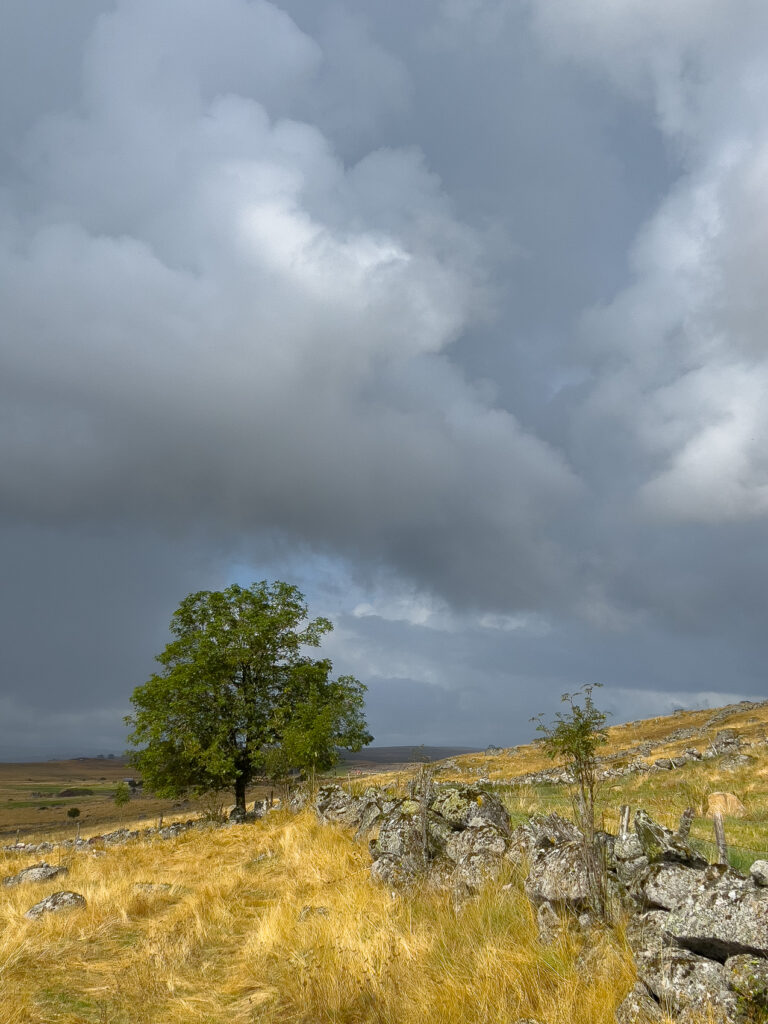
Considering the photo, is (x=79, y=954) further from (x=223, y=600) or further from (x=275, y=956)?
(x=223, y=600)

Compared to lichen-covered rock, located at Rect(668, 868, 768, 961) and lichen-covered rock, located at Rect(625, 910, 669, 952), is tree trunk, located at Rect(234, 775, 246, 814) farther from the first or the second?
lichen-covered rock, located at Rect(668, 868, 768, 961)

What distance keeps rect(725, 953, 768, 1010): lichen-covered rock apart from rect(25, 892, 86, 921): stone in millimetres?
15311

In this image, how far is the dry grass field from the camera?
8.52 metres

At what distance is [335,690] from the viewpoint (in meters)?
39.2

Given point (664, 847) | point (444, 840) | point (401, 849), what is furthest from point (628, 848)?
point (401, 849)

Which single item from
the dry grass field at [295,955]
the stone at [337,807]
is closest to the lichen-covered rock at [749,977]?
the dry grass field at [295,955]

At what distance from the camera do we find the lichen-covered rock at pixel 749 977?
6758 mm

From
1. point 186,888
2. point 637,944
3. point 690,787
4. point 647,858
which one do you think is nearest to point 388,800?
point 186,888

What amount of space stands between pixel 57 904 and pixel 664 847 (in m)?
14.8

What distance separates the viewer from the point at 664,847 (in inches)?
410

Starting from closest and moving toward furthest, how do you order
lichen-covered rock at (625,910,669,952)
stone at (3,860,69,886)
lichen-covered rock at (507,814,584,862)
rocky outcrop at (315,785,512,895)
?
lichen-covered rock at (625,910,669,952) → lichen-covered rock at (507,814,584,862) → rocky outcrop at (315,785,512,895) → stone at (3,860,69,886)

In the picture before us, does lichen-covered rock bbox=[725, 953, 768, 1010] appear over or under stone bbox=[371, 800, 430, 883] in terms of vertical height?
over

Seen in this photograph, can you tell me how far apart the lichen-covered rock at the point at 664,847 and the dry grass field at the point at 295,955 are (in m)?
1.58

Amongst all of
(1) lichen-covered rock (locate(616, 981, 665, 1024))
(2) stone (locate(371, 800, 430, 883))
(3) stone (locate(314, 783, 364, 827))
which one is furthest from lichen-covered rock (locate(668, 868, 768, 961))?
(3) stone (locate(314, 783, 364, 827))
